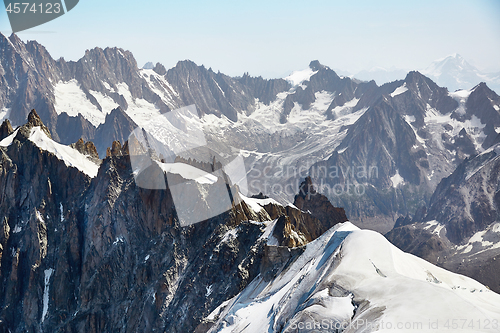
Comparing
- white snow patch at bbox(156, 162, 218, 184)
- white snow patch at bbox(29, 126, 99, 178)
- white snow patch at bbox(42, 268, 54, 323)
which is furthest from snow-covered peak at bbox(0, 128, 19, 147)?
white snow patch at bbox(156, 162, 218, 184)

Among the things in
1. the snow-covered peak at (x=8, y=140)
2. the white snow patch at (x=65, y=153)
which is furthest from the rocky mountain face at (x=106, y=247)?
the snow-covered peak at (x=8, y=140)

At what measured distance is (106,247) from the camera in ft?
368

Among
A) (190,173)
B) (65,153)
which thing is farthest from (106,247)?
(65,153)

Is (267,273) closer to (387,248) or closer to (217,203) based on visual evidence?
(387,248)

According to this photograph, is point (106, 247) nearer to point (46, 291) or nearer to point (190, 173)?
point (46, 291)

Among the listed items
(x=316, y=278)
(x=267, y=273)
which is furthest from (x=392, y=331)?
(x=267, y=273)

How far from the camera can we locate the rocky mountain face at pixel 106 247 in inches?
3684

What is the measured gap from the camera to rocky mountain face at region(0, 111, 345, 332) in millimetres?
93562

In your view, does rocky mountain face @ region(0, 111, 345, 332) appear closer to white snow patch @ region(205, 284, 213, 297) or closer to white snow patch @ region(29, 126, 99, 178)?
white snow patch @ region(205, 284, 213, 297)

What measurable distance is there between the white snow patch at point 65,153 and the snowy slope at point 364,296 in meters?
78.0

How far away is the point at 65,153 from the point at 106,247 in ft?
119

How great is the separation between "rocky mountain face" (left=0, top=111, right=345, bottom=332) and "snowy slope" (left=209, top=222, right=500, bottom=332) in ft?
72.5

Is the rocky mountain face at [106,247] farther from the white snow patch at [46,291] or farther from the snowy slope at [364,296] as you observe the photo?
the snowy slope at [364,296]

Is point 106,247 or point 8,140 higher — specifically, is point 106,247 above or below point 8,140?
below
